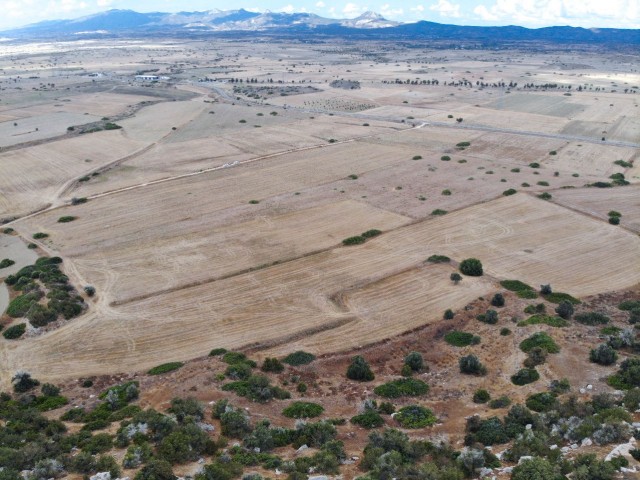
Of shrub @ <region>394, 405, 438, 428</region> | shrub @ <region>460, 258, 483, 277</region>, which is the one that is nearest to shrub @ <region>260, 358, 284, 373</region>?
shrub @ <region>394, 405, 438, 428</region>

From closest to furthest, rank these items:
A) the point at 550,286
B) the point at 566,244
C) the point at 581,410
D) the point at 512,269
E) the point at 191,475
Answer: the point at 191,475, the point at 581,410, the point at 550,286, the point at 512,269, the point at 566,244

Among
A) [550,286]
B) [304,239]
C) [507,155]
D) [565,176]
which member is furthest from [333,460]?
[507,155]

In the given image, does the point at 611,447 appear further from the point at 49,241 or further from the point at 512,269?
the point at 49,241

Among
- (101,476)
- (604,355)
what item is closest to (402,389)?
(604,355)

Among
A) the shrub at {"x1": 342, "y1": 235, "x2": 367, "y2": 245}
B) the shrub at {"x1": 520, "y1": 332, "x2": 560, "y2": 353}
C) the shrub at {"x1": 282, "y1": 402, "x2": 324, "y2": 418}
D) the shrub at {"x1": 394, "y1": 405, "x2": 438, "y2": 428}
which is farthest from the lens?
the shrub at {"x1": 342, "y1": 235, "x2": 367, "y2": 245}

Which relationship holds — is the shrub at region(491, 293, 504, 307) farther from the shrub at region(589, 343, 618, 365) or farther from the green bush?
the shrub at region(589, 343, 618, 365)

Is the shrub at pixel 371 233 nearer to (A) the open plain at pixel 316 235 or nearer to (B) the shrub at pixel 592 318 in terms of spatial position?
(A) the open plain at pixel 316 235
